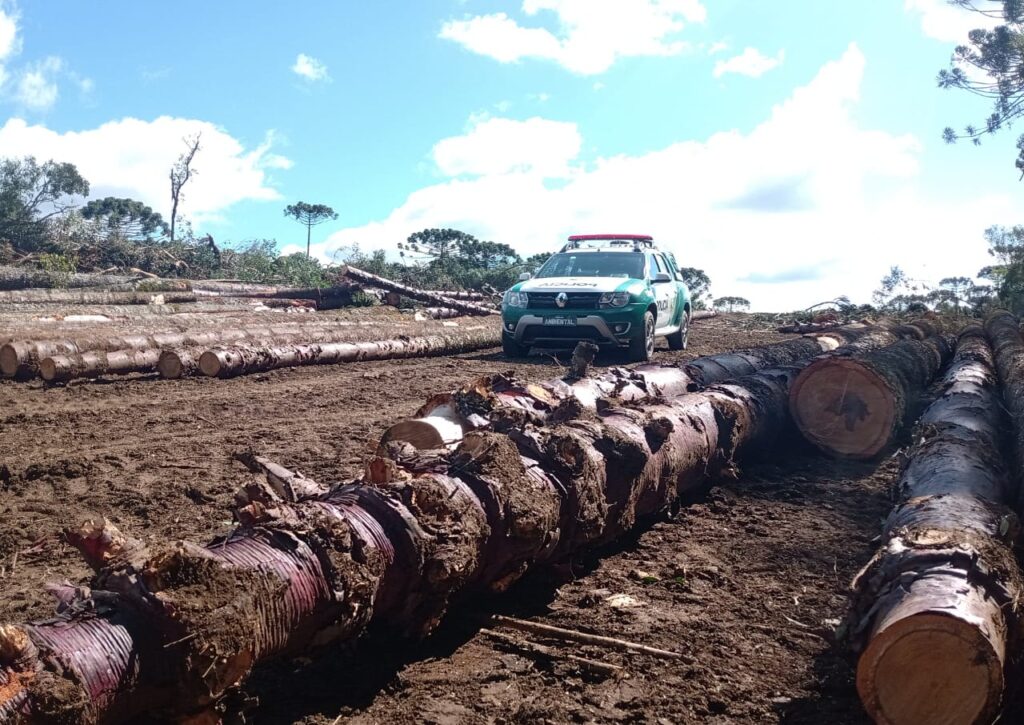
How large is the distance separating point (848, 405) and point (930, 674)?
14.9 feet

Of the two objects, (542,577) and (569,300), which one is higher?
(569,300)

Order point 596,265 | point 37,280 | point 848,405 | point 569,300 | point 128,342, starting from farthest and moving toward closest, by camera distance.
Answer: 1. point 37,280
2. point 596,265
3. point 569,300
4. point 128,342
5. point 848,405

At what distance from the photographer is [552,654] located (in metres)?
3.44

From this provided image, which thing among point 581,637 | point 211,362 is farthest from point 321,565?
point 211,362

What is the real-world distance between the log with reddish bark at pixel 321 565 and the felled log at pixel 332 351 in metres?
7.66

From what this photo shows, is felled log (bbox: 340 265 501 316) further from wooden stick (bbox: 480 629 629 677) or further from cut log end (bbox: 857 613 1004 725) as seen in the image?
cut log end (bbox: 857 613 1004 725)

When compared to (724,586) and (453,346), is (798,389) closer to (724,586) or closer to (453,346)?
(724,586)

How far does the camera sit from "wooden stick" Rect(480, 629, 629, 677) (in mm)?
3301

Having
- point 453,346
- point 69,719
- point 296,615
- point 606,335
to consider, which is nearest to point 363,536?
point 296,615

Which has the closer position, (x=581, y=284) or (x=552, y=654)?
(x=552, y=654)

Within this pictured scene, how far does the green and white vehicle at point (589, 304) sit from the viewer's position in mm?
12492

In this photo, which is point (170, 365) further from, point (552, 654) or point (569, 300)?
point (552, 654)

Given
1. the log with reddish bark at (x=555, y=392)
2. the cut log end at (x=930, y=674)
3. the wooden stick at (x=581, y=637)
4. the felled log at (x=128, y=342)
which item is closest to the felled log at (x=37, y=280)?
the felled log at (x=128, y=342)

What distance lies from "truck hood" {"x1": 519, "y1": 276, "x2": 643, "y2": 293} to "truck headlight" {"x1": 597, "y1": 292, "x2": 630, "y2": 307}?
0.20 feet
